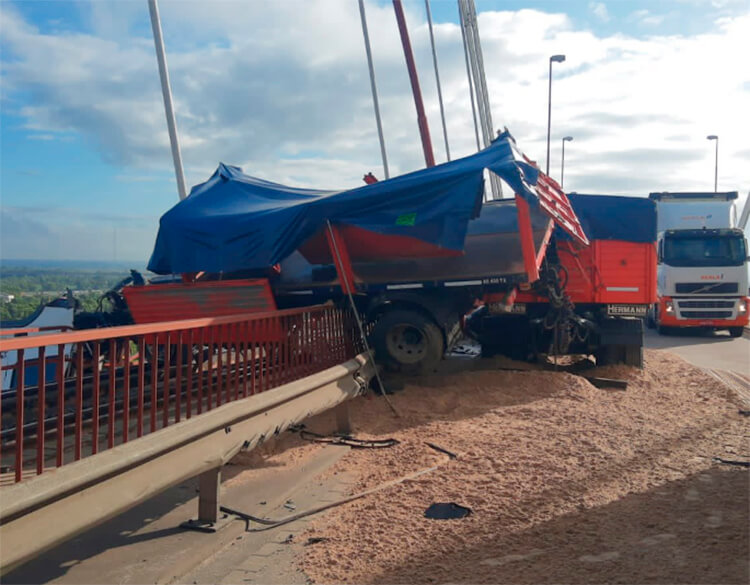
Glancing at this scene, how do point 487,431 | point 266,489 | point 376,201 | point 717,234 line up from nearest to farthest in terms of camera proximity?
point 266,489 → point 487,431 → point 376,201 → point 717,234

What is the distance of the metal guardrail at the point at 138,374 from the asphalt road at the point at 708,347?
27.1ft

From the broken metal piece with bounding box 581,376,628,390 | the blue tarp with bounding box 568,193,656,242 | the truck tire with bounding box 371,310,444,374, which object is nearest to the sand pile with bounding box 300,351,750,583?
A: the truck tire with bounding box 371,310,444,374

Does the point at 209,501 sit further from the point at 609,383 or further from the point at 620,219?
the point at 620,219

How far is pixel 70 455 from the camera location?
5547 millimetres

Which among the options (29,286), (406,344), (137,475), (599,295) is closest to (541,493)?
(137,475)

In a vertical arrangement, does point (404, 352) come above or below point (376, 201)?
below

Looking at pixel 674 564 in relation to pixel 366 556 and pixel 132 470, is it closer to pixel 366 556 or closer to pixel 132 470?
pixel 366 556

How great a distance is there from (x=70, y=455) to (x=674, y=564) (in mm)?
4456

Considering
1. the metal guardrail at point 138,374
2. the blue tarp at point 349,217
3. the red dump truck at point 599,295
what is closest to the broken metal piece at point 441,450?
the metal guardrail at point 138,374

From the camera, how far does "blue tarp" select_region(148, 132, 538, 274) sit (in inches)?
340

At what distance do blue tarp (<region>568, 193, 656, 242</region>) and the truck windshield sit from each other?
976 cm

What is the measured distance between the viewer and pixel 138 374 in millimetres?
4699

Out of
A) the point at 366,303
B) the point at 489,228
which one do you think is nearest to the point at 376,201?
the point at 366,303

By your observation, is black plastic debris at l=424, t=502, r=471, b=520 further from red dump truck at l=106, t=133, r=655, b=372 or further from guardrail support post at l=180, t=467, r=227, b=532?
red dump truck at l=106, t=133, r=655, b=372
